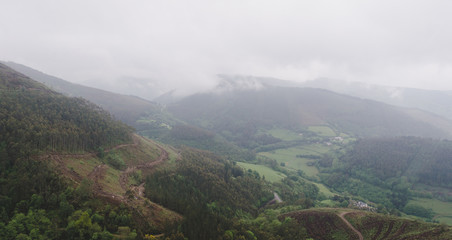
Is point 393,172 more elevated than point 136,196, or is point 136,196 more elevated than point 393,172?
point 136,196

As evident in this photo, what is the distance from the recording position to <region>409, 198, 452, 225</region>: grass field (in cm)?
12050

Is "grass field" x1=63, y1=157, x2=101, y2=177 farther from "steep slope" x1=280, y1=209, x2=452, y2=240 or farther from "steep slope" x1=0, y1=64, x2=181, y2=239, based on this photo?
"steep slope" x1=280, y1=209, x2=452, y2=240

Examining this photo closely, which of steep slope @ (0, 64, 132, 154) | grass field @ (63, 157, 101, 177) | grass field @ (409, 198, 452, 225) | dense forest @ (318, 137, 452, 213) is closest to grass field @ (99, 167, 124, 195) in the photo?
grass field @ (63, 157, 101, 177)

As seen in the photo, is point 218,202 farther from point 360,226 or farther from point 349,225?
point 360,226

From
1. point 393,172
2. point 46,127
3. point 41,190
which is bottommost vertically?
point 393,172

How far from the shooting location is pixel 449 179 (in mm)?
154000

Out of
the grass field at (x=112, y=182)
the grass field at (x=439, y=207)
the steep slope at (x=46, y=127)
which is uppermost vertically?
the steep slope at (x=46, y=127)

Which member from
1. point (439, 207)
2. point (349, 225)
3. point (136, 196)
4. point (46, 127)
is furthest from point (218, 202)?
point (439, 207)

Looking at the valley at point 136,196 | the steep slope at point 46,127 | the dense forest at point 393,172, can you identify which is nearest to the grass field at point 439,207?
the valley at point 136,196

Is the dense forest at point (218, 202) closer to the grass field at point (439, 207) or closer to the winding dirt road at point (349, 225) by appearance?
the winding dirt road at point (349, 225)

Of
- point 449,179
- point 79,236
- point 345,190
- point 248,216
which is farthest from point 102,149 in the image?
point 449,179

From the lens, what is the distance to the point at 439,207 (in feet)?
434

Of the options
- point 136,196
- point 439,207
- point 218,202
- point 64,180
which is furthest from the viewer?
point 439,207

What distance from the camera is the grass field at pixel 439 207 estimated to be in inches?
4744
